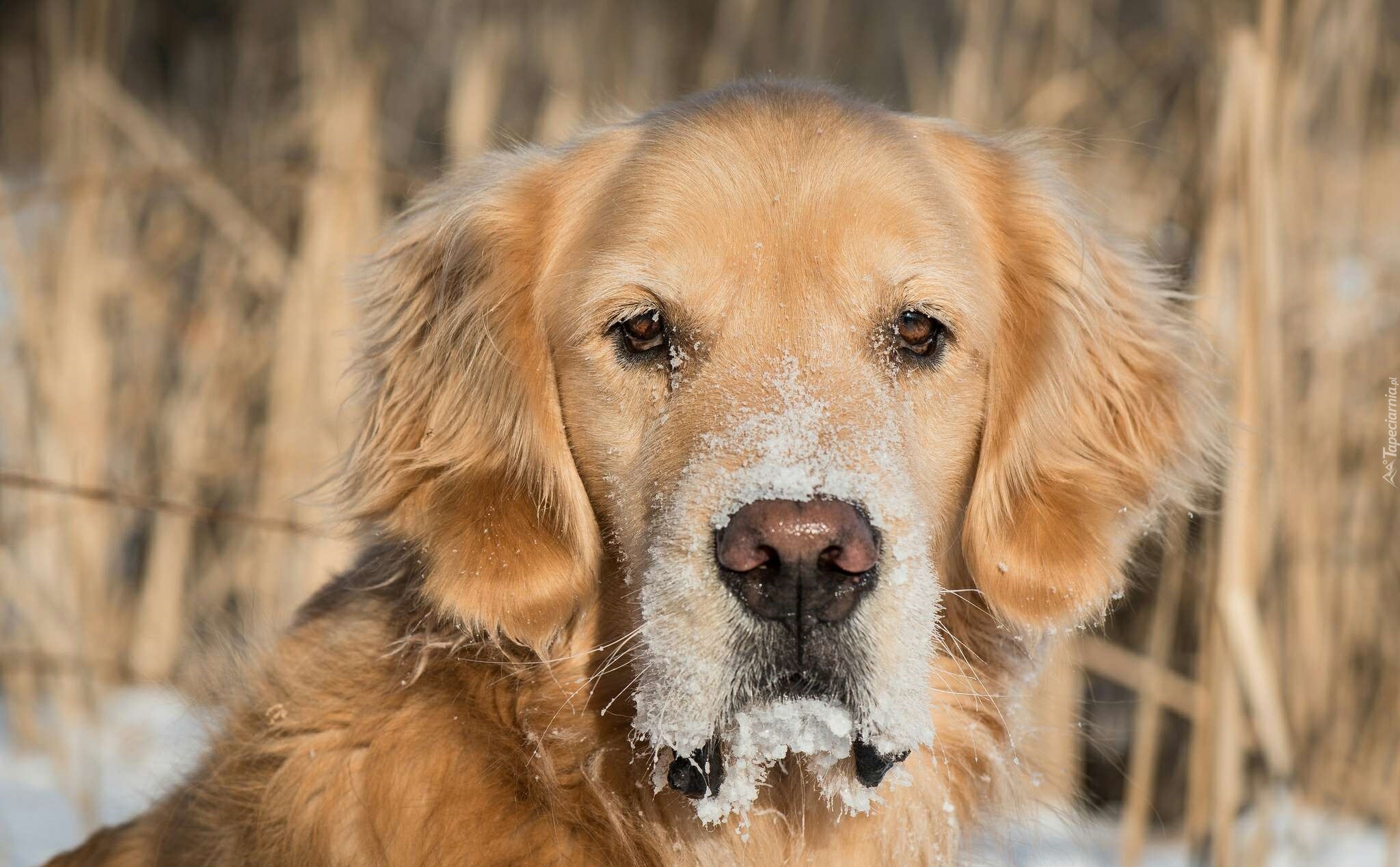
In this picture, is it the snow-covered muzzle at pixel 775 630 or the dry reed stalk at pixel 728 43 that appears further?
the dry reed stalk at pixel 728 43

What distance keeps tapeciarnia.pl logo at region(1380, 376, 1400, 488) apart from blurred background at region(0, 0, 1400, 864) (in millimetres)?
20

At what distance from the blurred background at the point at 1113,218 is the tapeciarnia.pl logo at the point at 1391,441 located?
0.02m

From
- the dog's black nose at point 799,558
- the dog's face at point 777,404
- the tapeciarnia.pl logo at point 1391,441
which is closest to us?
the dog's black nose at point 799,558

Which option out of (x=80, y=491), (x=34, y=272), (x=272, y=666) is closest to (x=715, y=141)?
(x=272, y=666)

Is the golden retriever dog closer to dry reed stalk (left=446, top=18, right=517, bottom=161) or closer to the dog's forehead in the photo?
the dog's forehead

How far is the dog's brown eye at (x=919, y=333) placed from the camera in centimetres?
253

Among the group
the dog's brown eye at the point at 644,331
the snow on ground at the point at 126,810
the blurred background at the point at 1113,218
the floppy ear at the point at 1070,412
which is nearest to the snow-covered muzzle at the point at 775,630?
the dog's brown eye at the point at 644,331

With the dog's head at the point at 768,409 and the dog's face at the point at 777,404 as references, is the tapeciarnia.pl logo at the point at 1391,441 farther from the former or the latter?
the dog's face at the point at 777,404

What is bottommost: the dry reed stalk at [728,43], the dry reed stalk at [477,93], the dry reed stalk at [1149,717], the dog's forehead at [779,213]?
the dry reed stalk at [1149,717]

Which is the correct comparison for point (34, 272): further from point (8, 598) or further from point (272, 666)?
point (272, 666)

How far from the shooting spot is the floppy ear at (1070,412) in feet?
8.76

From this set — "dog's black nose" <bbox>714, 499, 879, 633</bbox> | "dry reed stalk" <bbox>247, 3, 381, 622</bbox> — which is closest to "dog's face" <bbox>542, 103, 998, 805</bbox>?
"dog's black nose" <bbox>714, 499, 879, 633</bbox>

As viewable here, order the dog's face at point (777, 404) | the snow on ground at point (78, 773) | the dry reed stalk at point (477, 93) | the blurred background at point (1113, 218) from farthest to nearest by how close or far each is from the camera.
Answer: the dry reed stalk at point (477, 93)
the snow on ground at point (78, 773)
the blurred background at point (1113, 218)
the dog's face at point (777, 404)

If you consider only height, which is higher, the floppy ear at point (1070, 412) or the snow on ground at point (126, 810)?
Answer: the floppy ear at point (1070, 412)
